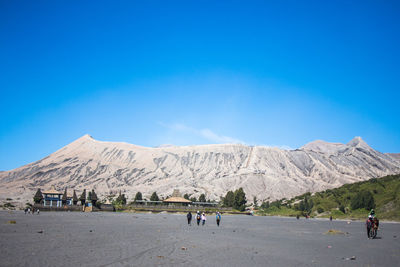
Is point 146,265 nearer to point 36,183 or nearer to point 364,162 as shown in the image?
point 36,183

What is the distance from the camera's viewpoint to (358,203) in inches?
2450

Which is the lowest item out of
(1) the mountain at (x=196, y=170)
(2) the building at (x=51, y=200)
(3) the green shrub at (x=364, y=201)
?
(2) the building at (x=51, y=200)

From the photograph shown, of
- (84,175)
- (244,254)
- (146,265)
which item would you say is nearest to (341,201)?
(244,254)

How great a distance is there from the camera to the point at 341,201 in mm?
70750

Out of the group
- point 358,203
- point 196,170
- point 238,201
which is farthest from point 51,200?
point 196,170

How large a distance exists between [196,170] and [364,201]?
9736cm

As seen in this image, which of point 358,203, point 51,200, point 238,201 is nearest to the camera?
point 358,203

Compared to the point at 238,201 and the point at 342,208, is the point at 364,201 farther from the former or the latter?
the point at 238,201

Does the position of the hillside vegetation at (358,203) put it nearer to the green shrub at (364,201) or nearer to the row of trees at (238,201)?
the green shrub at (364,201)

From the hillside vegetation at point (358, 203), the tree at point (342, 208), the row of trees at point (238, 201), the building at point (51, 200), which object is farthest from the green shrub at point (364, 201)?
the building at point (51, 200)

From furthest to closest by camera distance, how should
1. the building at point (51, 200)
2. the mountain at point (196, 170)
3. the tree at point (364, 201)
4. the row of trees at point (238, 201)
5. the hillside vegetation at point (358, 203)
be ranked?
the mountain at point (196, 170) < the row of trees at point (238, 201) < the building at point (51, 200) < the tree at point (364, 201) < the hillside vegetation at point (358, 203)

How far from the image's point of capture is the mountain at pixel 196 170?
131 m

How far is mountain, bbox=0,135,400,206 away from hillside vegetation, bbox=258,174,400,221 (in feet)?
135

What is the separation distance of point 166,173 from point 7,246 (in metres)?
135
